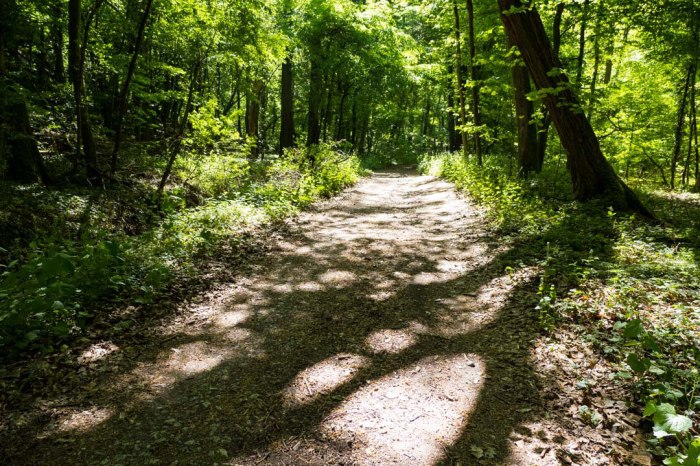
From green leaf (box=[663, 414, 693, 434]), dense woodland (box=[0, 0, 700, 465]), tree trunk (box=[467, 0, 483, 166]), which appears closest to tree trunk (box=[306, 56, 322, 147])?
dense woodland (box=[0, 0, 700, 465])

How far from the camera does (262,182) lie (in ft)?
39.7

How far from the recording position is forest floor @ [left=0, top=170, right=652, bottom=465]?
2768 mm

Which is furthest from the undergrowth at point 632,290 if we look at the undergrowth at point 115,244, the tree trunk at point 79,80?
the tree trunk at point 79,80

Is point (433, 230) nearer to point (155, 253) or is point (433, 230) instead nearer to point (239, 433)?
point (155, 253)

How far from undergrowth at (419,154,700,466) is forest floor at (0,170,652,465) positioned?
20 centimetres

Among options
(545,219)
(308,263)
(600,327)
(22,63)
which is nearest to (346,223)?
(308,263)

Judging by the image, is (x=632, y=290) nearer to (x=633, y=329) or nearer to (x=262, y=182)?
(x=633, y=329)

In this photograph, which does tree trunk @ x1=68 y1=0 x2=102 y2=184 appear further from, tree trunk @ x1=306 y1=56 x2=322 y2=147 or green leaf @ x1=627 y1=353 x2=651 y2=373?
tree trunk @ x1=306 y1=56 x2=322 y2=147

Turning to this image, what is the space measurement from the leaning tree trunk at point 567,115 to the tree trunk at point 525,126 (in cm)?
357

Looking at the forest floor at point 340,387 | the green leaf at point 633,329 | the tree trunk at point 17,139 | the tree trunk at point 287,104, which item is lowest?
the forest floor at point 340,387

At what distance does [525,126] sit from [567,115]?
13.6ft

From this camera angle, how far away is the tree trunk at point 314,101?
61.1ft

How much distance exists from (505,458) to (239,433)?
6.27ft

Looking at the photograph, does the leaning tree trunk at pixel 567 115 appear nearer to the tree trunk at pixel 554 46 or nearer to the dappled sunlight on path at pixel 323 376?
the tree trunk at pixel 554 46
